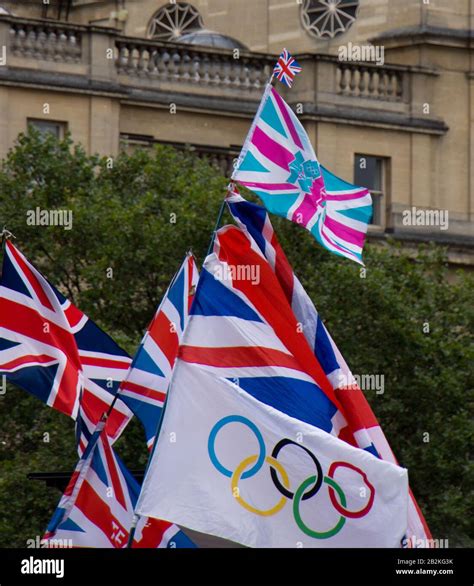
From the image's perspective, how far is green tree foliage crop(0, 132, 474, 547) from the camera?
42281 millimetres

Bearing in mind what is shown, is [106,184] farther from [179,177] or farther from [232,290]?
[232,290]

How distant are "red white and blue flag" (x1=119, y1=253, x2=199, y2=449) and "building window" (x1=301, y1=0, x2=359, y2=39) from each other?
A: 3410cm

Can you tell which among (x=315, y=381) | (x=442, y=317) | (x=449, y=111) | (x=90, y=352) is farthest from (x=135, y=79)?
(x=315, y=381)

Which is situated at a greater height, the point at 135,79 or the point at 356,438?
the point at 135,79

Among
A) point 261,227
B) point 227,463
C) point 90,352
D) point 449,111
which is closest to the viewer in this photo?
point 227,463

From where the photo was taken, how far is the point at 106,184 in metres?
46.8

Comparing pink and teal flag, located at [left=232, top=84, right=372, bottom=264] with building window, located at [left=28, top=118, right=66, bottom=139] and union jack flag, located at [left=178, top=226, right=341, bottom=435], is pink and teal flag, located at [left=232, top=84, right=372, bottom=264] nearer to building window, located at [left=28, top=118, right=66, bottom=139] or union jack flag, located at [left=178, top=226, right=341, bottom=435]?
union jack flag, located at [left=178, top=226, right=341, bottom=435]

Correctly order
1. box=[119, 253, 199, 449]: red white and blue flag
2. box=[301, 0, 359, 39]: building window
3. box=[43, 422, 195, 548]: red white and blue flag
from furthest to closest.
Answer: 1. box=[301, 0, 359, 39]: building window
2. box=[119, 253, 199, 449]: red white and blue flag
3. box=[43, 422, 195, 548]: red white and blue flag

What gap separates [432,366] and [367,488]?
21.0 meters

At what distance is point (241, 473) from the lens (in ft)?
74.8

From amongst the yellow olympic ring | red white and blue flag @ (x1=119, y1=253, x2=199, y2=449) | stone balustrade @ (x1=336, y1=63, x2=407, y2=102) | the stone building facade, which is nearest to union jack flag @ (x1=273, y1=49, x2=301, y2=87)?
red white and blue flag @ (x1=119, y1=253, x2=199, y2=449)

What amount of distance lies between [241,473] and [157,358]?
152 inches

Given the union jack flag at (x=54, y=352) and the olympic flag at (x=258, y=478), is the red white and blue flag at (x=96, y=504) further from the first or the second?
the olympic flag at (x=258, y=478)

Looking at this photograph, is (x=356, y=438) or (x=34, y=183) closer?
(x=356, y=438)
